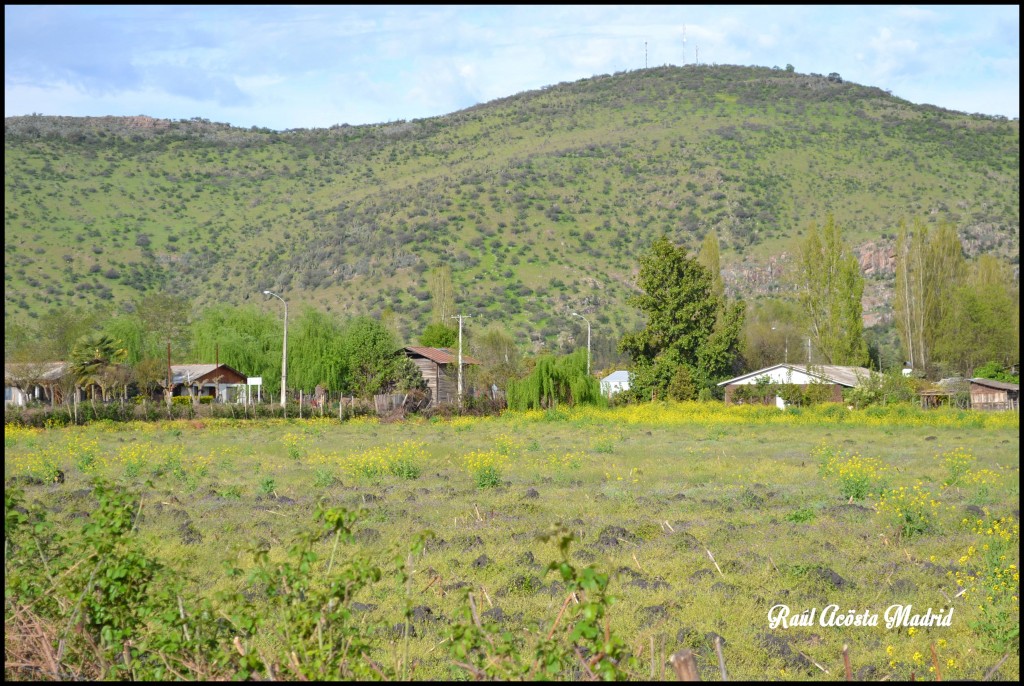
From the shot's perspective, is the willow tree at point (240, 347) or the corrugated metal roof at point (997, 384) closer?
the corrugated metal roof at point (997, 384)

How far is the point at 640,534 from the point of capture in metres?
12.2

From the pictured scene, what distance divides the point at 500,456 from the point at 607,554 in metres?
12.3

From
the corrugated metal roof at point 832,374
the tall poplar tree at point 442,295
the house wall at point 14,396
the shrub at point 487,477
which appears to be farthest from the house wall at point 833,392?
the house wall at point 14,396

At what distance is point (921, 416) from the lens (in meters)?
38.0

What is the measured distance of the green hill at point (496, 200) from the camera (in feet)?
270

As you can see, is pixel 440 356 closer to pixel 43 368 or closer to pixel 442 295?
pixel 442 295

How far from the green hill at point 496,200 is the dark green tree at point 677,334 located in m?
22.5

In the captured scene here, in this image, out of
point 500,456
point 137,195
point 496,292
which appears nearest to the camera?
point 500,456

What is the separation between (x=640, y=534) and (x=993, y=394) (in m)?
48.4

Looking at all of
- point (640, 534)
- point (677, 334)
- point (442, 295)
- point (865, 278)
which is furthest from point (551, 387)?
point (865, 278)

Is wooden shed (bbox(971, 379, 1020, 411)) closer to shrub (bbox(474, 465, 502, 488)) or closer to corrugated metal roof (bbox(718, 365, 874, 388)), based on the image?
corrugated metal roof (bbox(718, 365, 874, 388))

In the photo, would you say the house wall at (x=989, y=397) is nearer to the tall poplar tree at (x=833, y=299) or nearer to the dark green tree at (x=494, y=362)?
the tall poplar tree at (x=833, y=299)

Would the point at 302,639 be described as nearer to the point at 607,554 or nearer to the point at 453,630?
the point at 453,630

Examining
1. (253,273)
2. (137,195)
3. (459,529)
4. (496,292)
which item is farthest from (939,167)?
(459,529)
